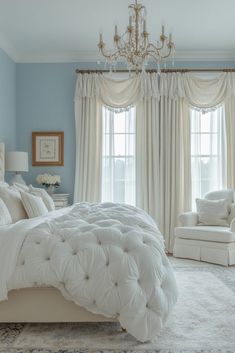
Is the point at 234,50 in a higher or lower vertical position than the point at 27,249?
higher

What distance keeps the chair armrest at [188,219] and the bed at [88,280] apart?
302 centimetres

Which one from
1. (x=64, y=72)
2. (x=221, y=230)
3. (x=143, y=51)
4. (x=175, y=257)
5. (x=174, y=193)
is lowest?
(x=175, y=257)

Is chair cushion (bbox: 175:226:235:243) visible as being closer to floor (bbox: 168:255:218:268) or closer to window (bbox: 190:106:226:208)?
floor (bbox: 168:255:218:268)

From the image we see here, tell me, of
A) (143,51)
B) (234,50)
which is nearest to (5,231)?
(143,51)

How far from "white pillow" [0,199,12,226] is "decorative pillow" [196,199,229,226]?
3052mm

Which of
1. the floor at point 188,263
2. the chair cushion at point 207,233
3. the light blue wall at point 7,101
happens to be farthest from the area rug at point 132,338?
the light blue wall at point 7,101

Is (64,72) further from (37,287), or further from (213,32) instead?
(37,287)

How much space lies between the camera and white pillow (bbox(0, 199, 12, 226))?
363 centimetres

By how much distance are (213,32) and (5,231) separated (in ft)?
13.8

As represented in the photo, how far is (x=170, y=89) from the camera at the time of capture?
637cm

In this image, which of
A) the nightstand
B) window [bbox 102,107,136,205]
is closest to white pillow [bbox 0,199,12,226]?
the nightstand

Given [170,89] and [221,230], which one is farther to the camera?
[170,89]

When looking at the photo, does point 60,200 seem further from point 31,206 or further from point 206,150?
point 206,150

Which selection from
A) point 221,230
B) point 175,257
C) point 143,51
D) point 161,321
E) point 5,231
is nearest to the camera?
point 161,321
